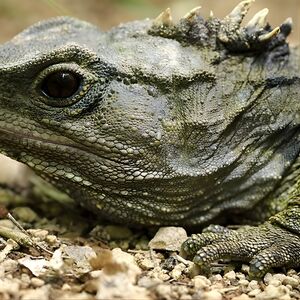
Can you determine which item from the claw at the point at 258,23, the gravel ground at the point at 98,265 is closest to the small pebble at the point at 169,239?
the gravel ground at the point at 98,265

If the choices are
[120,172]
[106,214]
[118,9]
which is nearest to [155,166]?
[120,172]

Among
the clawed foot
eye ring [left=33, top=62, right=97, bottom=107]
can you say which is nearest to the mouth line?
eye ring [left=33, top=62, right=97, bottom=107]

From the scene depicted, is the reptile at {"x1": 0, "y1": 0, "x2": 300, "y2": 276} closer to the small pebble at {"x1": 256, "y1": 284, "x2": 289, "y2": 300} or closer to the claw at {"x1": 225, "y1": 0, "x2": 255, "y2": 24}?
the claw at {"x1": 225, "y1": 0, "x2": 255, "y2": 24}

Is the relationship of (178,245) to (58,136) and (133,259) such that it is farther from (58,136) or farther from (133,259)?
(58,136)

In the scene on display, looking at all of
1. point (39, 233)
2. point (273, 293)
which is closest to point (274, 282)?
point (273, 293)

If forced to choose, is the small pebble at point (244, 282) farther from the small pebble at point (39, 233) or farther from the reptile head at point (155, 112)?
the small pebble at point (39, 233)

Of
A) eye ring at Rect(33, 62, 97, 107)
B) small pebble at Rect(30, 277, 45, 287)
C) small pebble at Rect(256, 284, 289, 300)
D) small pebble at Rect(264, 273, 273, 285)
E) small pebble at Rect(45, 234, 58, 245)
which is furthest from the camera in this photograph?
small pebble at Rect(45, 234, 58, 245)

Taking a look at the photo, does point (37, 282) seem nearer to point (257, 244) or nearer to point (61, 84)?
point (61, 84)
